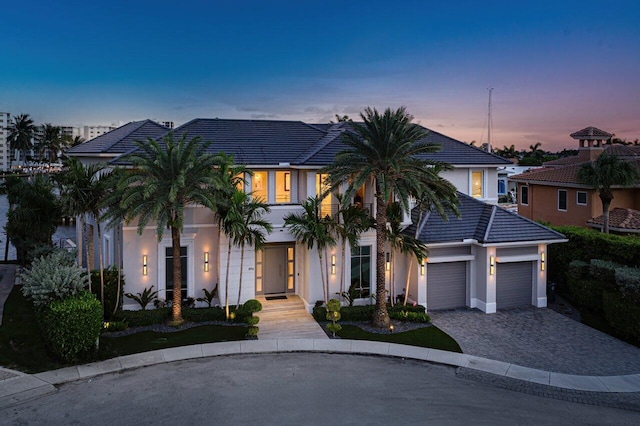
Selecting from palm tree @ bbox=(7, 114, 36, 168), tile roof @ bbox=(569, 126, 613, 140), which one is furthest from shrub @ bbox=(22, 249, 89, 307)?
palm tree @ bbox=(7, 114, 36, 168)

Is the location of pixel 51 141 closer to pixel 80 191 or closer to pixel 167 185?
pixel 80 191

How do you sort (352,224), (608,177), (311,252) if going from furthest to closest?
(608,177), (311,252), (352,224)

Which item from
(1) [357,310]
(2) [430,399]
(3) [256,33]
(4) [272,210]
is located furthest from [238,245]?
(3) [256,33]

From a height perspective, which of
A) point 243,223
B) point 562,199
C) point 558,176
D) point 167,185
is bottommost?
point 243,223

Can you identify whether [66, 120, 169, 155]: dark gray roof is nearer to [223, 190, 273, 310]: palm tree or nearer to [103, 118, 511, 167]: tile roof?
[103, 118, 511, 167]: tile roof

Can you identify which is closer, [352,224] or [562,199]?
[352,224]

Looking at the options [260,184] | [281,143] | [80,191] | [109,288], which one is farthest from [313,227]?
[80,191]

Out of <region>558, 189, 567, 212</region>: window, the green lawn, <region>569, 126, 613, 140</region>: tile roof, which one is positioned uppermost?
<region>569, 126, 613, 140</region>: tile roof

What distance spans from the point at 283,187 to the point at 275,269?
12.2ft

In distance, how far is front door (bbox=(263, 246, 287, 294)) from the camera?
21.2 meters

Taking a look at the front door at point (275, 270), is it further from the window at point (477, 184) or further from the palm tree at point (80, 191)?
the window at point (477, 184)

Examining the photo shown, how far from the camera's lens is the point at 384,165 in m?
16.9

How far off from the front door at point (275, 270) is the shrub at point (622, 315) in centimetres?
1292

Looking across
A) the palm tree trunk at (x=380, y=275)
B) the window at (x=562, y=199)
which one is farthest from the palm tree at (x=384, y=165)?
the window at (x=562, y=199)
